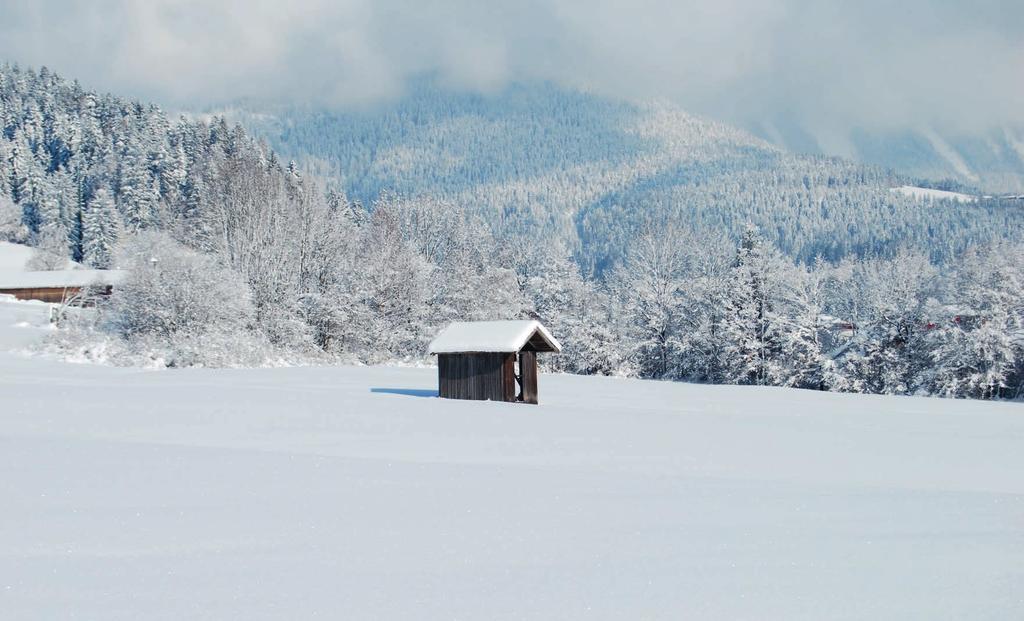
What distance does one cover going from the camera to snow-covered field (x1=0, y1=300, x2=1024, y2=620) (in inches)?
252

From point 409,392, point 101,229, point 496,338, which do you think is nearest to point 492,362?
point 496,338

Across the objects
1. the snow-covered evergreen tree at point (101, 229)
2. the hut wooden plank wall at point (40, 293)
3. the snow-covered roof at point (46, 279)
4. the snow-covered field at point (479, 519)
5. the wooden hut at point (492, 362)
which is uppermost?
the snow-covered evergreen tree at point (101, 229)

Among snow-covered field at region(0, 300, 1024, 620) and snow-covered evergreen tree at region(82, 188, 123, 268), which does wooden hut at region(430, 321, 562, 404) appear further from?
snow-covered evergreen tree at region(82, 188, 123, 268)

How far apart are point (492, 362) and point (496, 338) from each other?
87 cm

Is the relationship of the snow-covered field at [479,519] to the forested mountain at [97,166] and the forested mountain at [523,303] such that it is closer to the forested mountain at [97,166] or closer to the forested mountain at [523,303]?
the forested mountain at [523,303]

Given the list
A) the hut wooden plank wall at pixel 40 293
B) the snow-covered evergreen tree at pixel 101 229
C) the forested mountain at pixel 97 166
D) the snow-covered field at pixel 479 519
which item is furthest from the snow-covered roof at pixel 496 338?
the snow-covered evergreen tree at pixel 101 229

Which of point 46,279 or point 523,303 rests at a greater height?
point 46,279

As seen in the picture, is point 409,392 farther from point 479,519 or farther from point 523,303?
point 523,303

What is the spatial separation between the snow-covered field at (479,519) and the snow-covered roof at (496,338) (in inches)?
260

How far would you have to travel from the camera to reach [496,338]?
26.8 metres

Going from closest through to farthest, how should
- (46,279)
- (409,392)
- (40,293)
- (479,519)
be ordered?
(479,519) → (409,392) → (46,279) → (40,293)

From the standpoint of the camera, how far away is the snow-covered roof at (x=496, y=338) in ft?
86.5

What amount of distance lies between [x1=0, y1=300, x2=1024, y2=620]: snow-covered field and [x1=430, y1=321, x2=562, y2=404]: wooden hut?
669 centimetres

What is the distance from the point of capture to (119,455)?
12.1m
